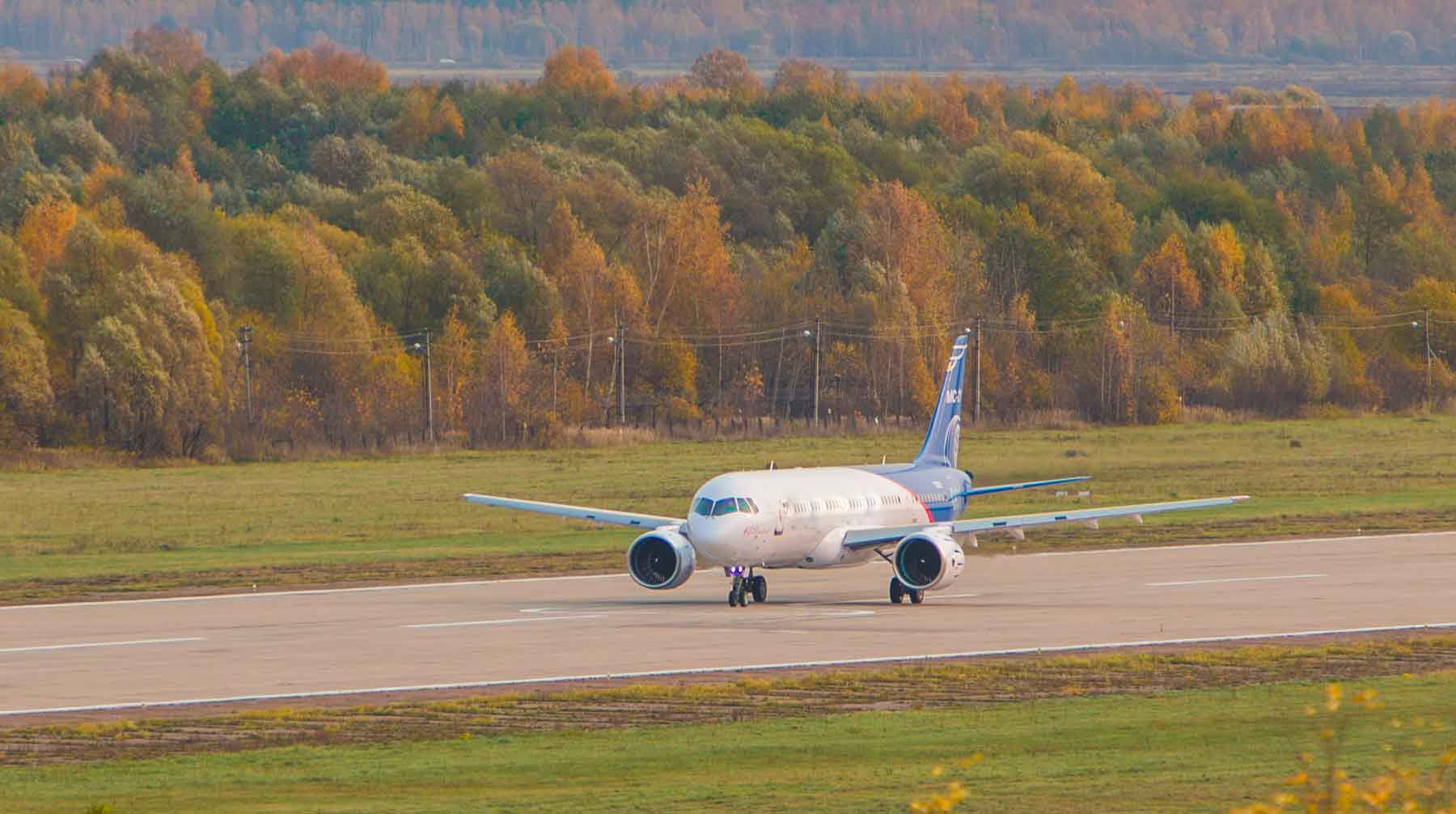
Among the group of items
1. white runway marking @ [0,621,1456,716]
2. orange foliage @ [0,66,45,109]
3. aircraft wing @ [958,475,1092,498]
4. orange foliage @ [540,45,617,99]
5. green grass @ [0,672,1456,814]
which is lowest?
white runway marking @ [0,621,1456,716]

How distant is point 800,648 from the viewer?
36219 mm

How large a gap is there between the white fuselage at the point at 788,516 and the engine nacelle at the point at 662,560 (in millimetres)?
258

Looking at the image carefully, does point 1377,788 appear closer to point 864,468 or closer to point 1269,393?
point 864,468

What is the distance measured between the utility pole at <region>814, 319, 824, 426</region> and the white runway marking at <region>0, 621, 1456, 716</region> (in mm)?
68847

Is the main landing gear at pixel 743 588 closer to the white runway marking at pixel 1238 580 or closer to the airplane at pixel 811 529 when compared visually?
the airplane at pixel 811 529

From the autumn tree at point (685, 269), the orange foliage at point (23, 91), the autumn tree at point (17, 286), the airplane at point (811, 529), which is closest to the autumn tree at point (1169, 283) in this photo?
the autumn tree at point (685, 269)

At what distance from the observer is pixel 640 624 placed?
39844mm

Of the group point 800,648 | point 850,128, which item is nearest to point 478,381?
point 850,128

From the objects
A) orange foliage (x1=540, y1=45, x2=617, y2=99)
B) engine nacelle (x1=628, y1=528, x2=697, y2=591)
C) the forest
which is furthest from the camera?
orange foliage (x1=540, y1=45, x2=617, y2=99)

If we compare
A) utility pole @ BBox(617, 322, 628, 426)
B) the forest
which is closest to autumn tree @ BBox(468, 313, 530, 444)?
the forest

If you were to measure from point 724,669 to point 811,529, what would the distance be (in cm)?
826

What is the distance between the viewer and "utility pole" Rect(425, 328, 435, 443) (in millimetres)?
101750

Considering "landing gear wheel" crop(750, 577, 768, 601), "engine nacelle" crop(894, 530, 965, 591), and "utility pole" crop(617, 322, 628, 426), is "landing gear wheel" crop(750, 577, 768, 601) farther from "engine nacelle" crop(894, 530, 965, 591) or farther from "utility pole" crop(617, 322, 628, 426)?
"utility pole" crop(617, 322, 628, 426)

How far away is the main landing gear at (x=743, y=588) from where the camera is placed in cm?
4228
